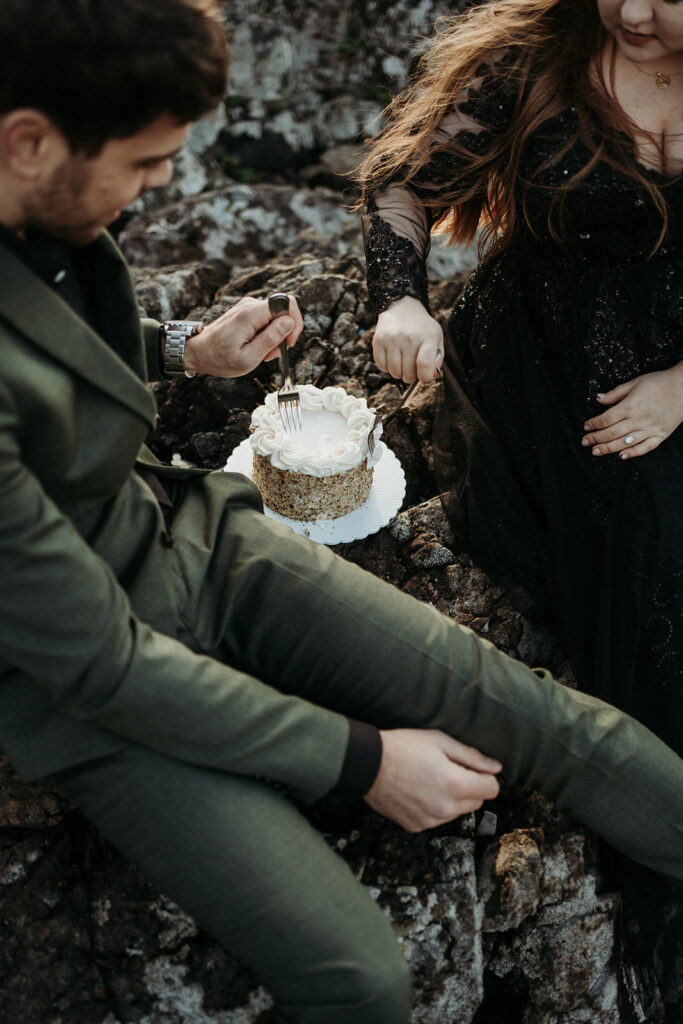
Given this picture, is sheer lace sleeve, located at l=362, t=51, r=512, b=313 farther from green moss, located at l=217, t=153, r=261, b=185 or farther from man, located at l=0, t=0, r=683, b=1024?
green moss, located at l=217, t=153, r=261, b=185

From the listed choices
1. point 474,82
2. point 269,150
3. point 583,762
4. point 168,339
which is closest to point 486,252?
point 474,82

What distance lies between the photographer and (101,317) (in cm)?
148

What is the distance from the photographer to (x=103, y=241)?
144 cm

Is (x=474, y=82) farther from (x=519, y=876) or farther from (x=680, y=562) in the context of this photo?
(x=519, y=876)

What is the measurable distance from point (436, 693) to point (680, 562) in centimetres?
67

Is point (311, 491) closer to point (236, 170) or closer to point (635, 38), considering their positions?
point (635, 38)

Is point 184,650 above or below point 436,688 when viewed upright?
above

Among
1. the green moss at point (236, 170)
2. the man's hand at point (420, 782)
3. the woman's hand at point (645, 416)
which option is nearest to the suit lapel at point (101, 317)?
the man's hand at point (420, 782)

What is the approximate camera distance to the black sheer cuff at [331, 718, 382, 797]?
1435mm

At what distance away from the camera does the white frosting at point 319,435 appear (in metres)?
Result: 2.12

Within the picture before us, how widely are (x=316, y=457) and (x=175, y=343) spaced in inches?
17.8

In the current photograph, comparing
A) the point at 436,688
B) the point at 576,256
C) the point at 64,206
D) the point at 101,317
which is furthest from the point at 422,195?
the point at 436,688

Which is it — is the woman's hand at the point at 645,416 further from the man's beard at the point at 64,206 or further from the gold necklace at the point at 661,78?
the man's beard at the point at 64,206

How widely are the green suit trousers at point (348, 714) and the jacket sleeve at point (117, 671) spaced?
0.06m
